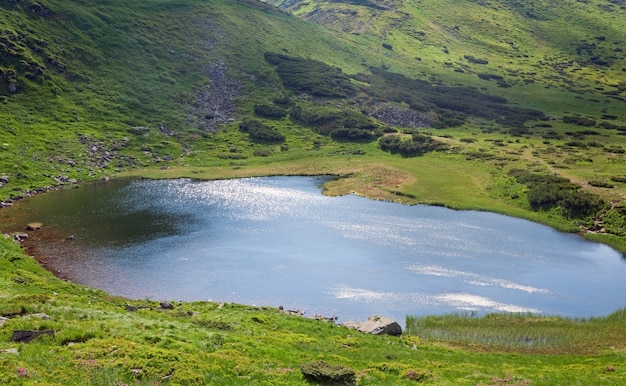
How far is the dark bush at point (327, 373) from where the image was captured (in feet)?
87.2

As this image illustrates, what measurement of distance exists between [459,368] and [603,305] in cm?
3265

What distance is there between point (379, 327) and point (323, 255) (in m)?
24.6

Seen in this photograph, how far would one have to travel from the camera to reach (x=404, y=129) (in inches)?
6407

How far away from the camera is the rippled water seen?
54812 mm

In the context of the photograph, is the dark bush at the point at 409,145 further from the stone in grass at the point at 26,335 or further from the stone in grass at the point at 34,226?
the stone in grass at the point at 26,335

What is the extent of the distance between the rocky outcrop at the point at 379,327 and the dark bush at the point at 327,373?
16.4 m

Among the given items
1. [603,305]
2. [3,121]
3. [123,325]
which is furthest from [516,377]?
[3,121]

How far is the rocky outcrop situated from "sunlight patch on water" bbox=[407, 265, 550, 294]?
63.4 feet

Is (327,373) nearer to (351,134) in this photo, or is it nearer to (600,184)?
(600,184)

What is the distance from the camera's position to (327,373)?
26.6 metres

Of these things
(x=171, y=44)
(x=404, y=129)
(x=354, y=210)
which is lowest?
(x=354, y=210)

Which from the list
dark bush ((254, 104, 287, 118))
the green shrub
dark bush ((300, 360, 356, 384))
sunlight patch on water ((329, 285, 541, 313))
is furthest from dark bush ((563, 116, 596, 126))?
dark bush ((300, 360, 356, 384))

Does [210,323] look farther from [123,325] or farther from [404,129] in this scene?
[404,129]

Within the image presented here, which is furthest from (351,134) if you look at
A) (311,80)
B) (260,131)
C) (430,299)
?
(430,299)
